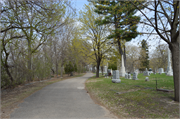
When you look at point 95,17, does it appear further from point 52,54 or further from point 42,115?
point 42,115

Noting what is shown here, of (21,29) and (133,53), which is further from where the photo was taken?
(133,53)

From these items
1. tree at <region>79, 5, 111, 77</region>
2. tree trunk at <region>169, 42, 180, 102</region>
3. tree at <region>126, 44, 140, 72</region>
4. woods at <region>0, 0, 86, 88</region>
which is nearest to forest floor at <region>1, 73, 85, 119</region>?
woods at <region>0, 0, 86, 88</region>

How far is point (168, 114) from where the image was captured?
16.1ft

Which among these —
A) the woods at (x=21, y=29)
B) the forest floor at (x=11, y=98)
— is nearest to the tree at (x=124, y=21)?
the woods at (x=21, y=29)

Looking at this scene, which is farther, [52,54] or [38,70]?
[52,54]

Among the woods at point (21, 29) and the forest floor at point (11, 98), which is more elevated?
the woods at point (21, 29)

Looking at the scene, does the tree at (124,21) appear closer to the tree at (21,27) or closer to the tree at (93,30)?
the tree at (21,27)

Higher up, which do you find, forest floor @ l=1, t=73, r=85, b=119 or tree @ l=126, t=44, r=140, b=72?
Result: tree @ l=126, t=44, r=140, b=72

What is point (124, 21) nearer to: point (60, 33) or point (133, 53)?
point (60, 33)

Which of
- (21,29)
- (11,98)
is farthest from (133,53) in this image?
(11,98)

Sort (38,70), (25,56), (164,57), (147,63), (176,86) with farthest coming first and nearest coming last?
(147,63), (164,57), (38,70), (25,56), (176,86)

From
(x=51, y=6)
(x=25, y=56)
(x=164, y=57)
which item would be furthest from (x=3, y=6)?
(x=164, y=57)

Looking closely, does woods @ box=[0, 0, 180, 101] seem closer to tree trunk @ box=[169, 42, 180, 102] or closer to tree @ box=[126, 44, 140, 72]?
tree trunk @ box=[169, 42, 180, 102]

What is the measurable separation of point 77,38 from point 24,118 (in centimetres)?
2189
